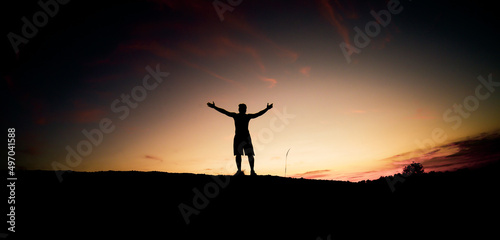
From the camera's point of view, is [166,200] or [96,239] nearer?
[96,239]

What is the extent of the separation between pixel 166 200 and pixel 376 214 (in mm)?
5349

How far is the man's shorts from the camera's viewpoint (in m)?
7.93

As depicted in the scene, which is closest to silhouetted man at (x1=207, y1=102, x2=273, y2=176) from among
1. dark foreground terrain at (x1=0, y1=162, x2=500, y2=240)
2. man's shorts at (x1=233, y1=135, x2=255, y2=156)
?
man's shorts at (x1=233, y1=135, x2=255, y2=156)

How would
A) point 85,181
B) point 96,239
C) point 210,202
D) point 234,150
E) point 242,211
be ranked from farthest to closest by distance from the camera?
point 234,150 → point 85,181 → point 210,202 → point 242,211 → point 96,239

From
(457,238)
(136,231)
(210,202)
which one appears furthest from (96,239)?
(457,238)

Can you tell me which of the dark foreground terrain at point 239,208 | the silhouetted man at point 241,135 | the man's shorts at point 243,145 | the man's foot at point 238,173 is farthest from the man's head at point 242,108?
the dark foreground terrain at point 239,208

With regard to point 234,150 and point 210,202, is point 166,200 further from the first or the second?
point 234,150

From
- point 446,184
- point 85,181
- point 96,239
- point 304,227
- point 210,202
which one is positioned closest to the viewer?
point 96,239

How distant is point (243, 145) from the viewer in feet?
26.0

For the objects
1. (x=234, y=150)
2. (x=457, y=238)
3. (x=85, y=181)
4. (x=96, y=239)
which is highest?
(x=234, y=150)

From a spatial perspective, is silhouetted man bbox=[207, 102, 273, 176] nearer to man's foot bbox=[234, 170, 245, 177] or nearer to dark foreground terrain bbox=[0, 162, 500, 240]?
man's foot bbox=[234, 170, 245, 177]

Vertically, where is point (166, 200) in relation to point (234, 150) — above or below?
below

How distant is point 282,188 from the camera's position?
6758 mm

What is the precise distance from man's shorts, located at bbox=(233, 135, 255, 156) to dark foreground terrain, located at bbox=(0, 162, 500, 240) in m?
1.09
